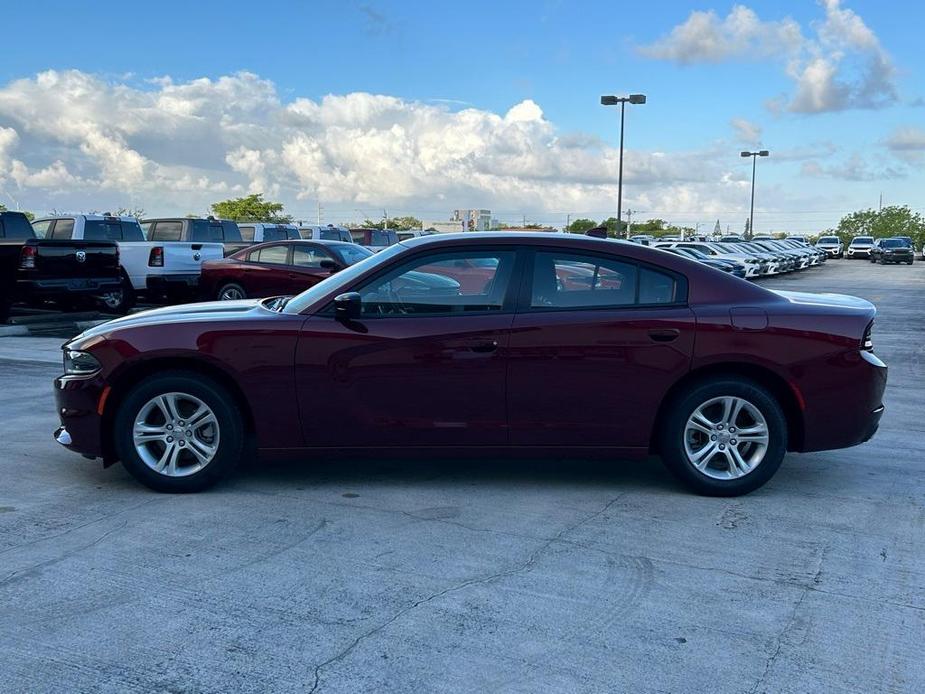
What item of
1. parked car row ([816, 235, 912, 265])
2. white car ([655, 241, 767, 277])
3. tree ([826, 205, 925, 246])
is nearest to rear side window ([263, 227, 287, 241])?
white car ([655, 241, 767, 277])

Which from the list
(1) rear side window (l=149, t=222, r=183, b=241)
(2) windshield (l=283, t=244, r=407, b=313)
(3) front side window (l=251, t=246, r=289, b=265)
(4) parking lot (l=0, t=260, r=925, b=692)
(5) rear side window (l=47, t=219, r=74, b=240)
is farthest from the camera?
(1) rear side window (l=149, t=222, r=183, b=241)

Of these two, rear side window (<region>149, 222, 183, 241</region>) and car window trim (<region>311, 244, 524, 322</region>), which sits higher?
rear side window (<region>149, 222, 183, 241</region>)

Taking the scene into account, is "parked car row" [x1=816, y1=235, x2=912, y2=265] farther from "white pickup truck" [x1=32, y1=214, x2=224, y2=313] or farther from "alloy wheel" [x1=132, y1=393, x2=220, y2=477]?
"alloy wheel" [x1=132, y1=393, x2=220, y2=477]

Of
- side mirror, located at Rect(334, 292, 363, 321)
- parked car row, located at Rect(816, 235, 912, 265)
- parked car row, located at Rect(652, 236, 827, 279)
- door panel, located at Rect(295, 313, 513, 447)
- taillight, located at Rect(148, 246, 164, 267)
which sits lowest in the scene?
door panel, located at Rect(295, 313, 513, 447)

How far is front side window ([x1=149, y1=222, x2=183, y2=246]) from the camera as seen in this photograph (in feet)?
64.1

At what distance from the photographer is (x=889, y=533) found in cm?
461

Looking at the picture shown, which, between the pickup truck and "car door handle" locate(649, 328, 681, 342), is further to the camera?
the pickup truck

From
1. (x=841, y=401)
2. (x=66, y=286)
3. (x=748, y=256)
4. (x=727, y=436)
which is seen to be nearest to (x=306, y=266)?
(x=66, y=286)

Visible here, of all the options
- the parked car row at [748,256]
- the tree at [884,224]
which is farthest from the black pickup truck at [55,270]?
the tree at [884,224]

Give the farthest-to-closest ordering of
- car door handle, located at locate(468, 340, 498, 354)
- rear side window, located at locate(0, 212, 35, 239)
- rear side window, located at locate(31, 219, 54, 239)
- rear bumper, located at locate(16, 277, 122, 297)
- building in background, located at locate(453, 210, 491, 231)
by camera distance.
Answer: building in background, located at locate(453, 210, 491, 231)
rear side window, located at locate(31, 219, 54, 239)
rear side window, located at locate(0, 212, 35, 239)
rear bumper, located at locate(16, 277, 122, 297)
car door handle, located at locate(468, 340, 498, 354)

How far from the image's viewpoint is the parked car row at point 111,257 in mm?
13570

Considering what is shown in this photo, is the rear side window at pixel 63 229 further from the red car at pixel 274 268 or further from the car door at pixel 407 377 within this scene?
the car door at pixel 407 377

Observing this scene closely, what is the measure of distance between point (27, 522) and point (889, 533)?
4632 mm

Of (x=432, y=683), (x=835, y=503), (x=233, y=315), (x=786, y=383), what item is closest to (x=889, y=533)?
(x=835, y=503)
